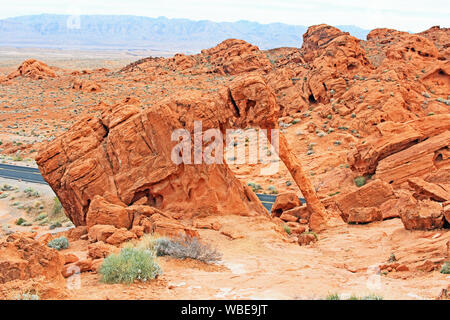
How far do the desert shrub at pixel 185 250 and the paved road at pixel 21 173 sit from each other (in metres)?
23.2

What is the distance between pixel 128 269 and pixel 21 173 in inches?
1143

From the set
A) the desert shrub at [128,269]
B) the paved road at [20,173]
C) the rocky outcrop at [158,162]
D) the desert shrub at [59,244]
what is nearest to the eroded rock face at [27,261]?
the desert shrub at [128,269]

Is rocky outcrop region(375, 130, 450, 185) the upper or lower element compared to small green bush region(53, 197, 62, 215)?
upper

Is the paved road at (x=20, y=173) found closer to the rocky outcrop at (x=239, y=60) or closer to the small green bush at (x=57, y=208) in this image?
the small green bush at (x=57, y=208)

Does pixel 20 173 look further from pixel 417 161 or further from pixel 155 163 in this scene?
pixel 417 161

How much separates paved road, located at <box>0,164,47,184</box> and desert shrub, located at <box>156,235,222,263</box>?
2323 cm

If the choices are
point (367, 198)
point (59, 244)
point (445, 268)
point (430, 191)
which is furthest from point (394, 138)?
point (59, 244)

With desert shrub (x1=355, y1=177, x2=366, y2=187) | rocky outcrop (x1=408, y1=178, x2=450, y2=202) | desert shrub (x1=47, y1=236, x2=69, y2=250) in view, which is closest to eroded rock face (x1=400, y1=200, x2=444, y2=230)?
rocky outcrop (x1=408, y1=178, x2=450, y2=202)

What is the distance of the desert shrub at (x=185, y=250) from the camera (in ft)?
33.7

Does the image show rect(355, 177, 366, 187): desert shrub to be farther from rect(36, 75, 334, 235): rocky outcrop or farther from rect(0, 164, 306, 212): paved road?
rect(36, 75, 334, 235): rocky outcrop

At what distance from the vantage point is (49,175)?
1562 cm

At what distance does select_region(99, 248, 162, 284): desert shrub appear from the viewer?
805cm

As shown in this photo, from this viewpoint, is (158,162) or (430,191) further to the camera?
(430,191)

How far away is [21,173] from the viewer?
33.4 m
